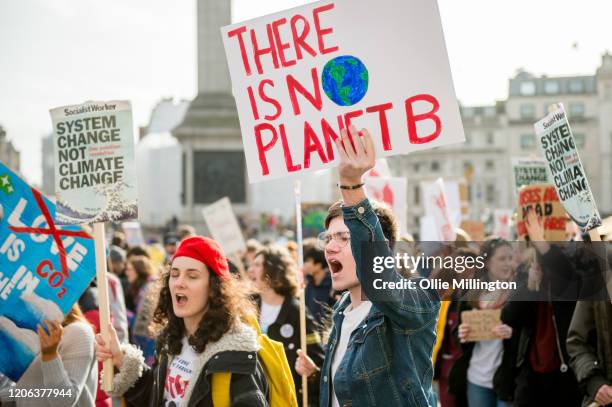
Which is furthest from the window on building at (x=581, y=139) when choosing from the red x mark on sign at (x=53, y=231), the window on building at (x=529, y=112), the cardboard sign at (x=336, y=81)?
the cardboard sign at (x=336, y=81)

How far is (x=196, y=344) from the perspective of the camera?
12.3 ft

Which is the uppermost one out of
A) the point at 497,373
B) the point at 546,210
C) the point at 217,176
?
the point at 217,176

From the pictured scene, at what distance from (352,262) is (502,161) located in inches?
3236

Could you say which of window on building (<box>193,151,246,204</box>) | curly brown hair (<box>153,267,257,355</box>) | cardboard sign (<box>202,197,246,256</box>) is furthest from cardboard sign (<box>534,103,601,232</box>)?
window on building (<box>193,151,246,204</box>)

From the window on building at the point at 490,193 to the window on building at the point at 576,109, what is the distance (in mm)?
10436

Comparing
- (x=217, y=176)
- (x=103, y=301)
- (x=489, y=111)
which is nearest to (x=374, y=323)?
(x=103, y=301)

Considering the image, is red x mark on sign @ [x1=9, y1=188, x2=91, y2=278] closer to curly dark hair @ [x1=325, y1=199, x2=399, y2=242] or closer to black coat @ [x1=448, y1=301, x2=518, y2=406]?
curly dark hair @ [x1=325, y1=199, x2=399, y2=242]

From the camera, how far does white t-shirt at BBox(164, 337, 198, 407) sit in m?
3.71

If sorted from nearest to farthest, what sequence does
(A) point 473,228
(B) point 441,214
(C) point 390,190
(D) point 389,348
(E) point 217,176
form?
1. (D) point 389,348
2. (B) point 441,214
3. (C) point 390,190
4. (A) point 473,228
5. (E) point 217,176

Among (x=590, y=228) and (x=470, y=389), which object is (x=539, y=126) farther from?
(x=470, y=389)

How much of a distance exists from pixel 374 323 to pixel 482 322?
10.2 ft

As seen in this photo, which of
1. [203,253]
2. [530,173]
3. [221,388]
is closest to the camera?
[221,388]

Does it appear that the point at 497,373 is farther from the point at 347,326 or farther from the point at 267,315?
the point at 347,326

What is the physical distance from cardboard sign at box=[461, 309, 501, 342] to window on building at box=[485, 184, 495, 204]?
80263 mm
